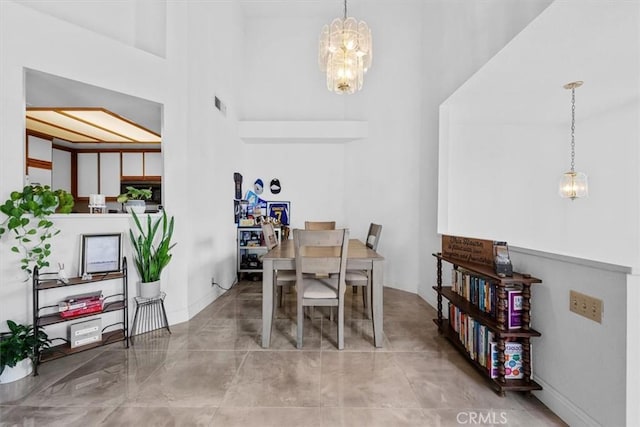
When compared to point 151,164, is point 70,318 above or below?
below

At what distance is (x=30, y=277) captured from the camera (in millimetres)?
2055

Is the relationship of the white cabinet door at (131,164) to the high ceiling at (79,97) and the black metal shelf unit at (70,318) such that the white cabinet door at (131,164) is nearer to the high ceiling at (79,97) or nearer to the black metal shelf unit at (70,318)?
the high ceiling at (79,97)

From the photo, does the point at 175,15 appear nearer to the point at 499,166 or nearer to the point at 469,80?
the point at 469,80

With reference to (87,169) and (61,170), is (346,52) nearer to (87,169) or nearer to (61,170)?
(87,169)

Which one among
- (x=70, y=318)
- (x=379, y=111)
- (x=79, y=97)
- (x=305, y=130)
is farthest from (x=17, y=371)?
(x=379, y=111)

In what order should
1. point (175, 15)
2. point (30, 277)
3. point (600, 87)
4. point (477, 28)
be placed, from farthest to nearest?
point (600, 87)
point (175, 15)
point (477, 28)
point (30, 277)

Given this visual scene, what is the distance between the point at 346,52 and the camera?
9.15 ft

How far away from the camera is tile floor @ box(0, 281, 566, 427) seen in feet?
5.05

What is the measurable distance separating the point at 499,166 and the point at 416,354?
10.0ft

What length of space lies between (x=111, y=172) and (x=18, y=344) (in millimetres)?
3708

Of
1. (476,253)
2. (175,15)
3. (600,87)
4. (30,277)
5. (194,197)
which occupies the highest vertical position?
(175,15)

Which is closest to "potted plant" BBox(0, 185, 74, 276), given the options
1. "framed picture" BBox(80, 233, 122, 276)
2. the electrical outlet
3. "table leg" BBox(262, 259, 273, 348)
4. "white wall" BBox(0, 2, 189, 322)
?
"white wall" BBox(0, 2, 189, 322)

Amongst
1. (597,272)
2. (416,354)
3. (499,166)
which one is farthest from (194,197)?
(499,166)

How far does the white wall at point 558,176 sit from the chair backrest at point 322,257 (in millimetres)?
1216
